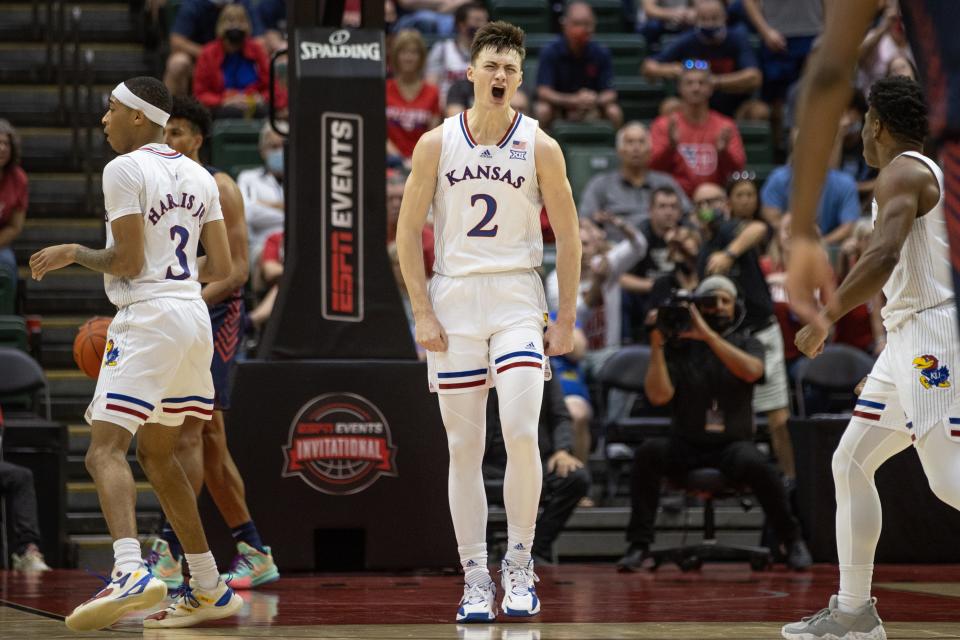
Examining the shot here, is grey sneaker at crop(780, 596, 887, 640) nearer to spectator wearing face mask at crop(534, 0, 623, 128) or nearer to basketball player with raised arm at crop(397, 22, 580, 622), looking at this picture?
basketball player with raised arm at crop(397, 22, 580, 622)

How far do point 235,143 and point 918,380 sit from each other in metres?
7.99

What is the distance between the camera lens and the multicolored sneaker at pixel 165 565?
6840 mm

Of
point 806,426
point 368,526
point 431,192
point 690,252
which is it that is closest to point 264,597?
point 368,526

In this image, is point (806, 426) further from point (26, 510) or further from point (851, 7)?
point (851, 7)

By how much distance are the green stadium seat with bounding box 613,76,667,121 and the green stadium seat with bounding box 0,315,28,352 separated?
622 centimetres

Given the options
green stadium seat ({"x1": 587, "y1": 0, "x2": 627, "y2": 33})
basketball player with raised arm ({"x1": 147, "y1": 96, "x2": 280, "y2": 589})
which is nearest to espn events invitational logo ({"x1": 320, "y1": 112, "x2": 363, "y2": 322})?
basketball player with raised arm ({"x1": 147, "y1": 96, "x2": 280, "y2": 589})

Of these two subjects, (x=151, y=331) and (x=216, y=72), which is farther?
(x=216, y=72)

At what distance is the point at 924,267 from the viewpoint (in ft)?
16.1

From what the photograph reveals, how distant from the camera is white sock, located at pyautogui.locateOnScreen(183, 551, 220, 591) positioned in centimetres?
555

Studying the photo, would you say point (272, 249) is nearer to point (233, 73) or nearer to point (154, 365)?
point (233, 73)

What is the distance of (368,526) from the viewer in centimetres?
787

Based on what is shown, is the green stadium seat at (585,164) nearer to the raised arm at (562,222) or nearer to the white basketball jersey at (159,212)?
the raised arm at (562,222)

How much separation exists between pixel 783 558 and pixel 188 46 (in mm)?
7030

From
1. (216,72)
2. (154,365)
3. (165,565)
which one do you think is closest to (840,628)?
(154,365)
